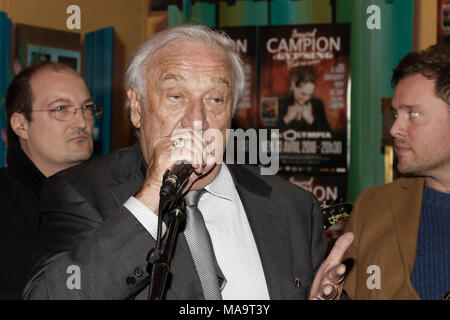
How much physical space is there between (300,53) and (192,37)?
8.02ft

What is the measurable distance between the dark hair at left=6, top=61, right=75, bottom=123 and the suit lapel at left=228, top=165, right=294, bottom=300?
1.39 meters

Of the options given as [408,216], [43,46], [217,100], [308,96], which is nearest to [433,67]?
[408,216]

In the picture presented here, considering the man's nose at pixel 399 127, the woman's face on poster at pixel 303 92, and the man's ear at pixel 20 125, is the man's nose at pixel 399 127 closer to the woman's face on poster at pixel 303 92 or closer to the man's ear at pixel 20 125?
the woman's face on poster at pixel 303 92

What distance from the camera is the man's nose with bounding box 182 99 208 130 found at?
173cm

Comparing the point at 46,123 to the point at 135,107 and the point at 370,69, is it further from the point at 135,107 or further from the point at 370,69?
the point at 370,69

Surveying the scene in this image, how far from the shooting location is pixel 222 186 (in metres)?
1.95

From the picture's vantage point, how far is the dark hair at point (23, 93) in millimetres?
2818

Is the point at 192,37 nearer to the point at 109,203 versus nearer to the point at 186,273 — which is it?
the point at 109,203

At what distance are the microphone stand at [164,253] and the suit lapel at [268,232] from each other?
66 centimetres

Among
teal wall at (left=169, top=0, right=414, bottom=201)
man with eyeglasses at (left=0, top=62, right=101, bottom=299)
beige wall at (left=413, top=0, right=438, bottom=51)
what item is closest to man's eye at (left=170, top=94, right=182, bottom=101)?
man with eyeglasses at (left=0, top=62, right=101, bottom=299)

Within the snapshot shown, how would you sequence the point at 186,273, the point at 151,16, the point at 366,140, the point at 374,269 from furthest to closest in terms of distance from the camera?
the point at 151,16
the point at 366,140
the point at 374,269
the point at 186,273

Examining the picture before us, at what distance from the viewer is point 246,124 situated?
4.22 m

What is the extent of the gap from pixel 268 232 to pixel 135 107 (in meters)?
0.69
